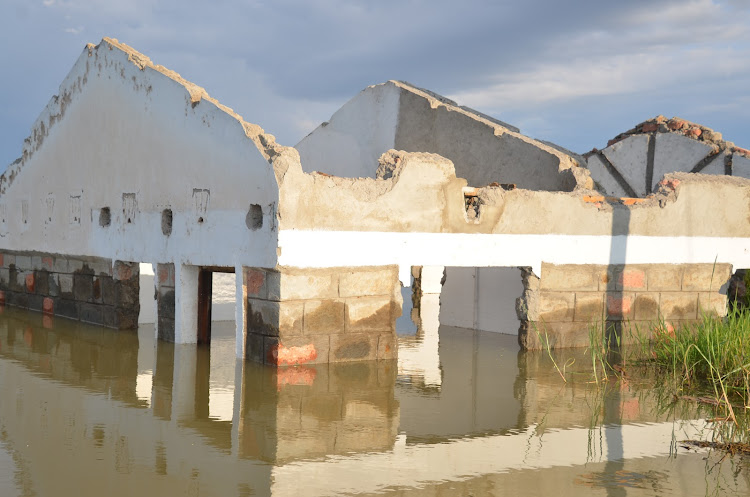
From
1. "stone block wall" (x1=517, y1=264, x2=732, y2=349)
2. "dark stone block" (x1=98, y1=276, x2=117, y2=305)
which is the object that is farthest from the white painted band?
"dark stone block" (x1=98, y1=276, x2=117, y2=305)

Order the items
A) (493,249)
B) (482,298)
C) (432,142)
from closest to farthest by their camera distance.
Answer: (493,249), (482,298), (432,142)

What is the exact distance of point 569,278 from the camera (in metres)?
10.6

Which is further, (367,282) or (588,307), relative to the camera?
(588,307)

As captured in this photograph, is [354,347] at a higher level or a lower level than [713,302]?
lower

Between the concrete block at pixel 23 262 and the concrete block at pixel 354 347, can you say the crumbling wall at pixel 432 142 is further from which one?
the concrete block at pixel 23 262

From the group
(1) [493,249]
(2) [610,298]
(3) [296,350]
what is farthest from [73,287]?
(2) [610,298]

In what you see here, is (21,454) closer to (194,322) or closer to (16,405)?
(16,405)

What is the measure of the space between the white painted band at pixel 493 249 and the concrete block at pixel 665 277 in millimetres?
81

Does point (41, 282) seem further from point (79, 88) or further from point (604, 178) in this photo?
point (604, 178)

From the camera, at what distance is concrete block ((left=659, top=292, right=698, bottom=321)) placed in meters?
11.1

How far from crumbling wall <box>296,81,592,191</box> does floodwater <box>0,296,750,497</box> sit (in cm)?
348

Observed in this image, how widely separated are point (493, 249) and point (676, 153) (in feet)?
22.5

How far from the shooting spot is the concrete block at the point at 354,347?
9.08 meters

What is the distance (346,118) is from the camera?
15.2 metres
